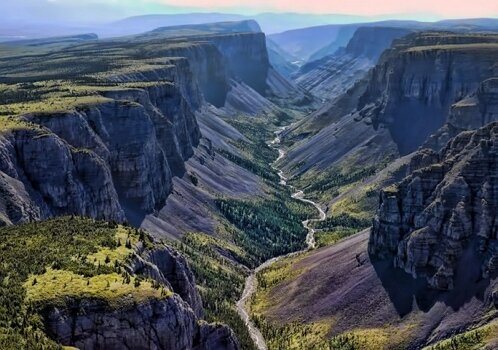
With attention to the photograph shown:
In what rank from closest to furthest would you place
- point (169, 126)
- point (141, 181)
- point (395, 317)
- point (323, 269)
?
point (395, 317) → point (323, 269) → point (141, 181) → point (169, 126)

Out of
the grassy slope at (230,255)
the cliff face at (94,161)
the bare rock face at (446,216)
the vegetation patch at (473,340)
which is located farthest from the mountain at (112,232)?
→ the bare rock face at (446,216)

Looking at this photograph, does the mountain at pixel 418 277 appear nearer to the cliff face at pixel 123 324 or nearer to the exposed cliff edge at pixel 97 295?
the exposed cliff edge at pixel 97 295

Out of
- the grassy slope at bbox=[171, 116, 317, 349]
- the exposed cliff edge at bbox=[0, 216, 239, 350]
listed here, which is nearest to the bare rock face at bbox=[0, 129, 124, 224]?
the exposed cliff edge at bbox=[0, 216, 239, 350]

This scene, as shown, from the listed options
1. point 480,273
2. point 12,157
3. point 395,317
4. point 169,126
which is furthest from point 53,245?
point 169,126

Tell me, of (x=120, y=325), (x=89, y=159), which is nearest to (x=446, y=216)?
(x=89, y=159)

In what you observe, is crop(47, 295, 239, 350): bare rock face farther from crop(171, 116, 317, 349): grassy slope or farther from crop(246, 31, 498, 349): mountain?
crop(246, 31, 498, 349): mountain

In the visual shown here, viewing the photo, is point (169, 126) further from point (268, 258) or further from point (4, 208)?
point (4, 208)

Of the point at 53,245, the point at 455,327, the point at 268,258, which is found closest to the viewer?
the point at 53,245

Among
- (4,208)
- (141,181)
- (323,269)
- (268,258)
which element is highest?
(4,208)

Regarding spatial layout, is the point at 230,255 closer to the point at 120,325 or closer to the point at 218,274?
the point at 218,274
